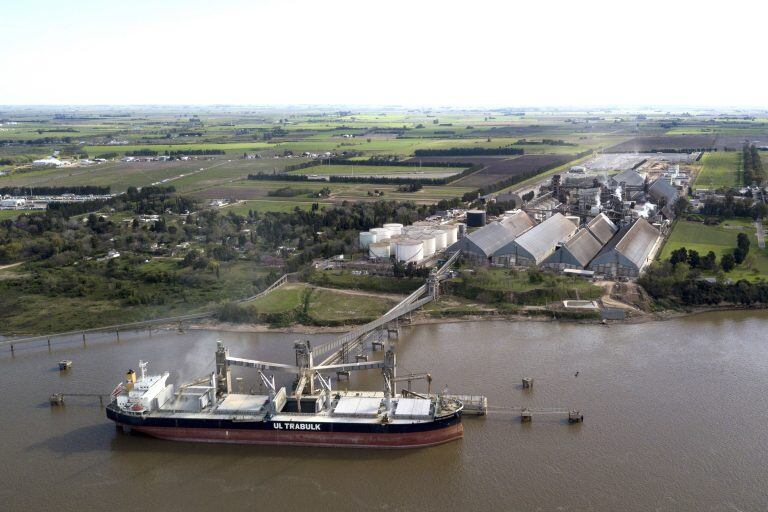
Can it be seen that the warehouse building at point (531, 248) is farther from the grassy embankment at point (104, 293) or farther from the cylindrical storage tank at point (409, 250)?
the grassy embankment at point (104, 293)

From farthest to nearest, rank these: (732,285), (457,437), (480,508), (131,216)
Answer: (131,216) → (732,285) → (457,437) → (480,508)

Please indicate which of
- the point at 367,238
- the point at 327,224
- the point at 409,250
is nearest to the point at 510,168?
the point at 327,224

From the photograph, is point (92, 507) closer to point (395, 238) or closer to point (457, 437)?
point (457, 437)

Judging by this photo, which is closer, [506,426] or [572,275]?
[506,426]

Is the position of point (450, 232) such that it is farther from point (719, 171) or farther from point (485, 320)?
point (719, 171)

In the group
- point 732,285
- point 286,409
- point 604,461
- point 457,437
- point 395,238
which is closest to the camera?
point 604,461

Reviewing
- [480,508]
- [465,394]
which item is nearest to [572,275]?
[465,394]

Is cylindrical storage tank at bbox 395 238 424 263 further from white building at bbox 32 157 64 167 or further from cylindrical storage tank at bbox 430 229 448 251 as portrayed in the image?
white building at bbox 32 157 64 167
